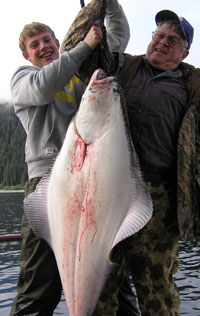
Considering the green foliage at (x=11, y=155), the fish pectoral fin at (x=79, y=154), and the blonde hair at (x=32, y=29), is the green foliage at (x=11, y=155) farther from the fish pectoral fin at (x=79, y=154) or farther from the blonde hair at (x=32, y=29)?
the fish pectoral fin at (x=79, y=154)

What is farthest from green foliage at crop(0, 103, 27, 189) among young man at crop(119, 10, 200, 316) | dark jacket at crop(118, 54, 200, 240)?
dark jacket at crop(118, 54, 200, 240)

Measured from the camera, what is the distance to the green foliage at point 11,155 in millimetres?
114125

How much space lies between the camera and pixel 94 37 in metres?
2.66

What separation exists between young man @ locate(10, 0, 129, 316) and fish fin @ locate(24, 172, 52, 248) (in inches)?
19.5

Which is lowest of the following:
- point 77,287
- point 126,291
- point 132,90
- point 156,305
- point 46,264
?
point 126,291

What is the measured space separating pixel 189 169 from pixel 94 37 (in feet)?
4.38

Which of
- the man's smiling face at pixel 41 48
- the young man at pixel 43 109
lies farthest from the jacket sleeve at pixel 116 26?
the man's smiling face at pixel 41 48

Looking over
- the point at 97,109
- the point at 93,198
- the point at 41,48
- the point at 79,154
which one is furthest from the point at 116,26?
the point at 93,198

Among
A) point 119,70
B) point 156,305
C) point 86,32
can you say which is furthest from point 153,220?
point 86,32

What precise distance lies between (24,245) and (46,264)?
26 centimetres

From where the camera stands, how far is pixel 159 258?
2906mm

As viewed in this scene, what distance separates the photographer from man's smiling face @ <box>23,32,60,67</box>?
332cm

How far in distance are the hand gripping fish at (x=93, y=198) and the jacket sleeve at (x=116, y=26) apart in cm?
114

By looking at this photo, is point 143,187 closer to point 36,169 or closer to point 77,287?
point 77,287
